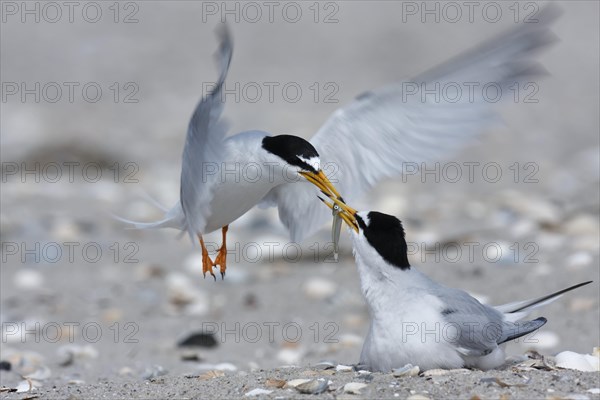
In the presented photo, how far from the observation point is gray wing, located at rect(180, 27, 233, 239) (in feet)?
12.0

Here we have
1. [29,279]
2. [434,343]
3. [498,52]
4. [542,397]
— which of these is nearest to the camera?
[542,397]

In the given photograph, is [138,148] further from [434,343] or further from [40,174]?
[434,343]

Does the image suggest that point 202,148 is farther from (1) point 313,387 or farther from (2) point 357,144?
(1) point 313,387

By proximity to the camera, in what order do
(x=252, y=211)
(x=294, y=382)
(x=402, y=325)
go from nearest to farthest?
(x=294, y=382)
(x=402, y=325)
(x=252, y=211)

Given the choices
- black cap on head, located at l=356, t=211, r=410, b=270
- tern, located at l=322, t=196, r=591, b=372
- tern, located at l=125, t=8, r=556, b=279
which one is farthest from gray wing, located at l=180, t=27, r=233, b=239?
black cap on head, located at l=356, t=211, r=410, b=270

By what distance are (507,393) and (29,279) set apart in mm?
4363

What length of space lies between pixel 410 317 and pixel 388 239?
0.31 meters

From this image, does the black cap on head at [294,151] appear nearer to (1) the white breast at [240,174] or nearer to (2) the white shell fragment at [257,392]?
(1) the white breast at [240,174]

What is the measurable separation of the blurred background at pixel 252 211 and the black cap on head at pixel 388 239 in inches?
32.6

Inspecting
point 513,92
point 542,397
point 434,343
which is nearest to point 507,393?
point 542,397

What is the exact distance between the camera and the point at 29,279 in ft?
22.5

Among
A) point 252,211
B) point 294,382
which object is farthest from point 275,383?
point 252,211

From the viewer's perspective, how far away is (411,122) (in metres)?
4.54

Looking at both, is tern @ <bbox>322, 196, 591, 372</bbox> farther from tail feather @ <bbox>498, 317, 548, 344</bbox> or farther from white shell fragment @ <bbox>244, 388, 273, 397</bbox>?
white shell fragment @ <bbox>244, 388, 273, 397</bbox>
